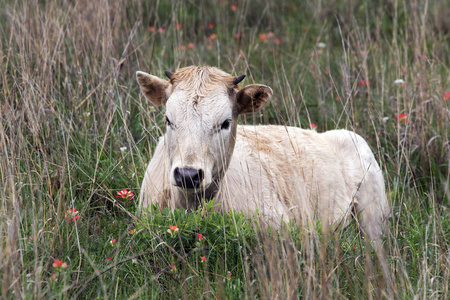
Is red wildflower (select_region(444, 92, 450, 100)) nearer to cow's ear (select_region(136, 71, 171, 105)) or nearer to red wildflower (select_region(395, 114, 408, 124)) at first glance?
red wildflower (select_region(395, 114, 408, 124))

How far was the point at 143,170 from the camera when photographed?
488 centimetres

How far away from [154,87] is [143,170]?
876 millimetres

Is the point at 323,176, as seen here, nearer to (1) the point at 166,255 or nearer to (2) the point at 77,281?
(1) the point at 166,255

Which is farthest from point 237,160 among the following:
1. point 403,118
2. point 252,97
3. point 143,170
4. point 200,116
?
point 403,118

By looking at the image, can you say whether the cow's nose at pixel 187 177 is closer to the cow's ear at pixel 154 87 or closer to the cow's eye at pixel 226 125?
the cow's eye at pixel 226 125

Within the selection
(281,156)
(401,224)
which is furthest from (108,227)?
(401,224)

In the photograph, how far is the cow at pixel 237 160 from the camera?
12.2ft

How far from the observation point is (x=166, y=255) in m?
3.52

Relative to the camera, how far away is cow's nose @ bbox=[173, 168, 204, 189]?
3520mm

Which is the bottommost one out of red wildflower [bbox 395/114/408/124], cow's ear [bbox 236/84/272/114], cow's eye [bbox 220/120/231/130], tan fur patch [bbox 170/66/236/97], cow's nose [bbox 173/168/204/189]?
red wildflower [bbox 395/114/408/124]

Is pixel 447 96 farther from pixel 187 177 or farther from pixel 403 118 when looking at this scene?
pixel 187 177

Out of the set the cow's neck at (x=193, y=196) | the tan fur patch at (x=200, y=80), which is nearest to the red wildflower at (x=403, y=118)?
the tan fur patch at (x=200, y=80)

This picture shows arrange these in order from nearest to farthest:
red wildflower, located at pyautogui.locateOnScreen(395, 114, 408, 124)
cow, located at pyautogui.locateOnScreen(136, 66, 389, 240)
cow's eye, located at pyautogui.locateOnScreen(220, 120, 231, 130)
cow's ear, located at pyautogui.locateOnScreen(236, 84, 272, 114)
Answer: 1. cow, located at pyautogui.locateOnScreen(136, 66, 389, 240)
2. cow's eye, located at pyautogui.locateOnScreen(220, 120, 231, 130)
3. cow's ear, located at pyautogui.locateOnScreen(236, 84, 272, 114)
4. red wildflower, located at pyautogui.locateOnScreen(395, 114, 408, 124)

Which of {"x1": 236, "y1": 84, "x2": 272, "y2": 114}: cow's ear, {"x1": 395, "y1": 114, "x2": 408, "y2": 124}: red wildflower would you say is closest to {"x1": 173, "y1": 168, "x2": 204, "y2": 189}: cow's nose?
{"x1": 236, "y1": 84, "x2": 272, "y2": 114}: cow's ear
